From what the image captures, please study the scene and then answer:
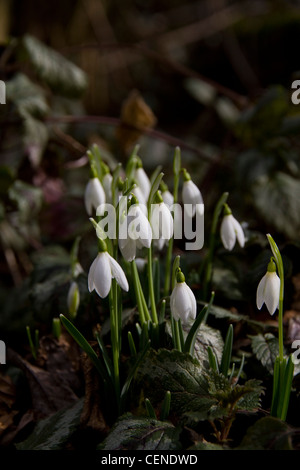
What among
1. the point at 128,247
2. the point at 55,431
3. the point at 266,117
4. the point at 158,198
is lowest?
the point at 55,431

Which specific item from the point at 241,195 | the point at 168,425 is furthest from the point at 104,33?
the point at 168,425

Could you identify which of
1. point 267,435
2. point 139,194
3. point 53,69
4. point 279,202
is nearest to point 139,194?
point 139,194

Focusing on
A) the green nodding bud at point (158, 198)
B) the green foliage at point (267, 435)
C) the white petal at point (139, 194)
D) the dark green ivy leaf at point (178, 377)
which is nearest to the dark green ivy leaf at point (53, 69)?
the white petal at point (139, 194)

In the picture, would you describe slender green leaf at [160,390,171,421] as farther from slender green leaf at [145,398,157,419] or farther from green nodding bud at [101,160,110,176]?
green nodding bud at [101,160,110,176]

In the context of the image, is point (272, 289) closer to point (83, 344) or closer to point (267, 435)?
point (267, 435)

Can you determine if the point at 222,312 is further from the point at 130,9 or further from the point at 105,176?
the point at 130,9

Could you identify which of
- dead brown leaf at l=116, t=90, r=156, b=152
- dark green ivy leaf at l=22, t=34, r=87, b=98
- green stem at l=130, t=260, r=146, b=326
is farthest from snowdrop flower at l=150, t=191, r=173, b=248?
dead brown leaf at l=116, t=90, r=156, b=152
